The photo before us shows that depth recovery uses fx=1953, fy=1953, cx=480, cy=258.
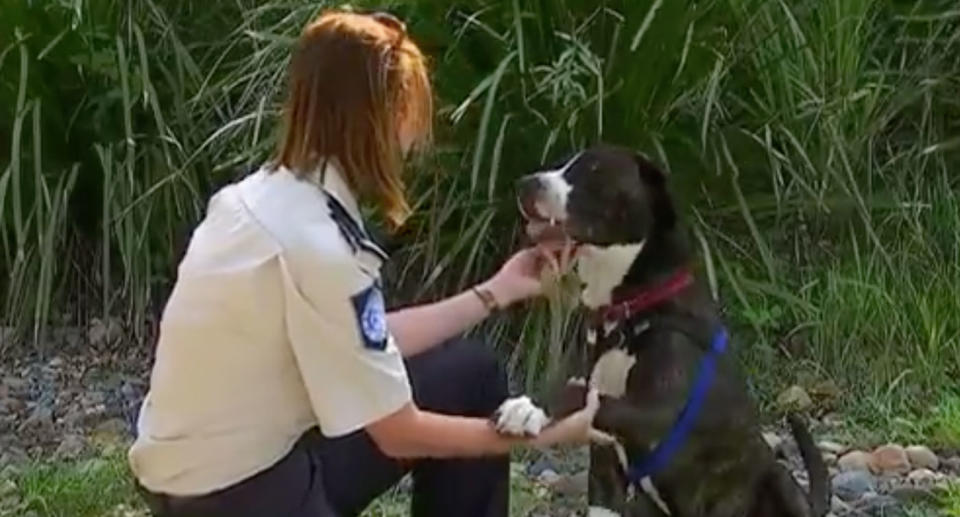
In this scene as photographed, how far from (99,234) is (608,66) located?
1837mm

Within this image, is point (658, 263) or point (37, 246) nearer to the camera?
point (658, 263)

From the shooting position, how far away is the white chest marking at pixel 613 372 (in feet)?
11.5

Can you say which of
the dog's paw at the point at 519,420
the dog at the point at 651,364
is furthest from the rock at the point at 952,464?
the dog's paw at the point at 519,420

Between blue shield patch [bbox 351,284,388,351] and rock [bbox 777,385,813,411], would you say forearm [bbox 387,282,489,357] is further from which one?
rock [bbox 777,385,813,411]

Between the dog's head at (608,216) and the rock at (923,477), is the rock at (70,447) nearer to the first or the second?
the dog's head at (608,216)

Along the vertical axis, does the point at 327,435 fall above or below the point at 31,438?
above

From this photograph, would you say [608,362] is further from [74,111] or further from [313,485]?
[74,111]

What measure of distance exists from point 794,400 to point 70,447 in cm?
187

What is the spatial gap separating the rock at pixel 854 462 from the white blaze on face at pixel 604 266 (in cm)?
122

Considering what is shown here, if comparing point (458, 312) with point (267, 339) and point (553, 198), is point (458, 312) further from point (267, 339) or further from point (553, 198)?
point (267, 339)

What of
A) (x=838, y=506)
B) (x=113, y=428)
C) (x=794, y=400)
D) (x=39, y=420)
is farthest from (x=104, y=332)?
(x=838, y=506)

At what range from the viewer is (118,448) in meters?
4.93

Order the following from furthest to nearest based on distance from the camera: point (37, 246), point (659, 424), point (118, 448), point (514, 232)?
1. point (37, 246)
2. point (514, 232)
3. point (118, 448)
4. point (659, 424)

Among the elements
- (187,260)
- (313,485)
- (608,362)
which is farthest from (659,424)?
(187,260)
